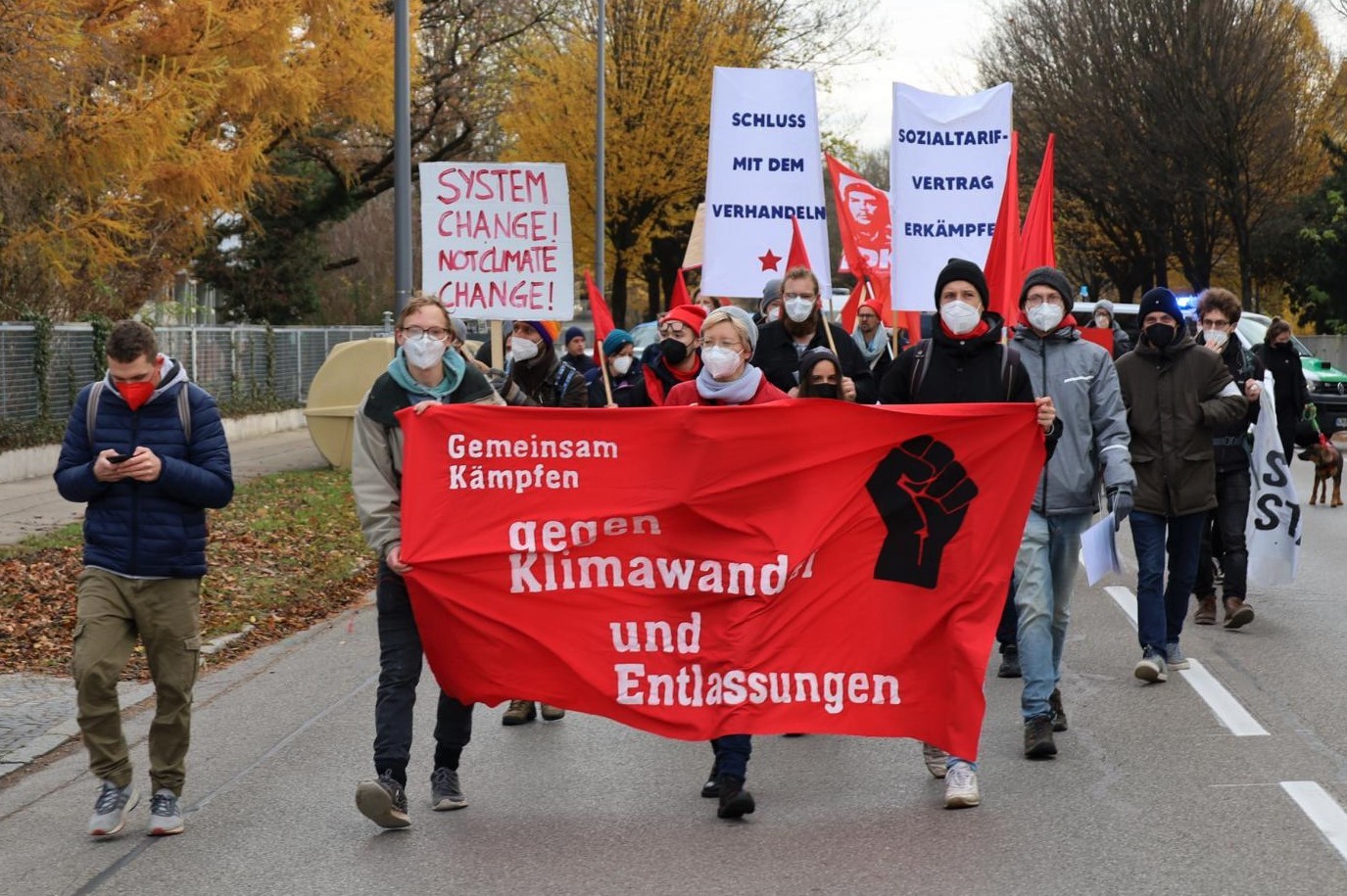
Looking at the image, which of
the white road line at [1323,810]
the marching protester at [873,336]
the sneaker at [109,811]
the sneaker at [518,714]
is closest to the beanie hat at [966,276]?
the white road line at [1323,810]

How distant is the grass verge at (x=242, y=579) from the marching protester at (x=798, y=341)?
11.7 ft

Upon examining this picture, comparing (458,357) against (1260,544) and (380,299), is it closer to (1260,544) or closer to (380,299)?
(1260,544)

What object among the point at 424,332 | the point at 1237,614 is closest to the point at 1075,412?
the point at 424,332

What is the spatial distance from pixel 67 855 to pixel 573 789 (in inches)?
70.5

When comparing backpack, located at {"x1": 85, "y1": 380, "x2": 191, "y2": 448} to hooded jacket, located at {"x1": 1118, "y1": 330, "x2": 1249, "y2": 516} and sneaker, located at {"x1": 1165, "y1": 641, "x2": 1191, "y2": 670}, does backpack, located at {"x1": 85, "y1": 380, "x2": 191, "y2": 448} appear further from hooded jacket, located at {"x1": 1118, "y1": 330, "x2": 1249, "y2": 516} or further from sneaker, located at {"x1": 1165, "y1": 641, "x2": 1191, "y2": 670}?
sneaker, located at {"x1": 1165, "y1": 641, "x2": 1191, "y2": 670}

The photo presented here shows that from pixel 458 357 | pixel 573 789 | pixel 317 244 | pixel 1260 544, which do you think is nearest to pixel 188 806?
pixel 573 789

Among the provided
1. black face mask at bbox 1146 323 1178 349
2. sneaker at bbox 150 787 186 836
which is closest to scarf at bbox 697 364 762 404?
sneaker at bbox 150 787 186 836

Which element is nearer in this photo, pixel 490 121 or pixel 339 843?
pixel 339 843

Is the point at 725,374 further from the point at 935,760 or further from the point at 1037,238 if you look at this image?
the point at 1037,238

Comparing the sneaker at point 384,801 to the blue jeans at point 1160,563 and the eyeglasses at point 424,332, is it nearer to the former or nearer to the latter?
the eyeglasses at point 424,332

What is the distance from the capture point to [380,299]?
49.4 m

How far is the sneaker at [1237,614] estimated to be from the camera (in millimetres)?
10438

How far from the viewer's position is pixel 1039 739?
719 centimetres

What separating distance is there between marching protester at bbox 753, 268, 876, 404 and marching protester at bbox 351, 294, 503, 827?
265cm
